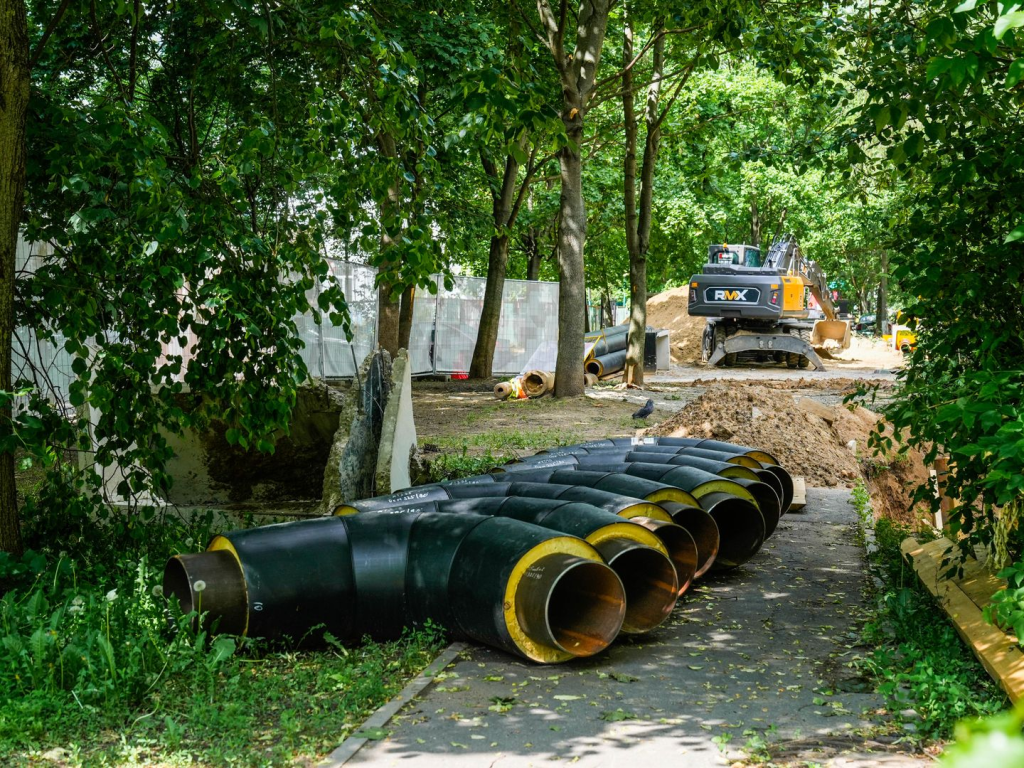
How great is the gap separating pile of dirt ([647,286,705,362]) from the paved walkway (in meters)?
27.1

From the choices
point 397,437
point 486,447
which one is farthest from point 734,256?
point 397,437

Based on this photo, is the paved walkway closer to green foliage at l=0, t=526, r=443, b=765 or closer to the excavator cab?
green foliage at l=0, t=526, r=443, b=765

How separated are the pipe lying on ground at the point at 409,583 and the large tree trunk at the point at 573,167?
10.6m

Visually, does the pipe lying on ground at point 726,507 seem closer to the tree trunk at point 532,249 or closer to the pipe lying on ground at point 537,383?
the pipe lying on ground at point 537,383

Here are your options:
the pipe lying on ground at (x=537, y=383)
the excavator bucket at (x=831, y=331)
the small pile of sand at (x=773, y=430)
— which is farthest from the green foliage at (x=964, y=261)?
the excavator bucket at (x=831, y=331)

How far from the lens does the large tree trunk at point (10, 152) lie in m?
5.62

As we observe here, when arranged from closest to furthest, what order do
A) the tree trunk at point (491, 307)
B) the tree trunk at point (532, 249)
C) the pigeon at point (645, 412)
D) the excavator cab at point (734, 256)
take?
1. the pigeon at point (645, 412)
2. the tree trunk at point (491, 307)
3. the excavator cab at point (734, 256)
4. the tree trunk at point (532, 249)

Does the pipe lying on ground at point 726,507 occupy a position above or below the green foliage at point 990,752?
below

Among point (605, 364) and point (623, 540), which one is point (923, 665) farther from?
point (605, 364)

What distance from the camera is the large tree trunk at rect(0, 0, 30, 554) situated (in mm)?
5621

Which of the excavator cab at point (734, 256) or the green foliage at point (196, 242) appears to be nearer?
the green foliage at point (196, 242)

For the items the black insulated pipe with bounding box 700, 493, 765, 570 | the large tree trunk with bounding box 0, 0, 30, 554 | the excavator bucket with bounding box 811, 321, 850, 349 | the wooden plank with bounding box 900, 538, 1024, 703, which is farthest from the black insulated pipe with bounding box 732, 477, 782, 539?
the excavator bucket with bounding box 811, 321, 850, 349

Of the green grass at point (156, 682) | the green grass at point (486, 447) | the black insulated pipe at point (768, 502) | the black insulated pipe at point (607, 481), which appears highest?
the black insulated pipe at point (607, 481)

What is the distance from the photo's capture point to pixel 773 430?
1225 centimetres
